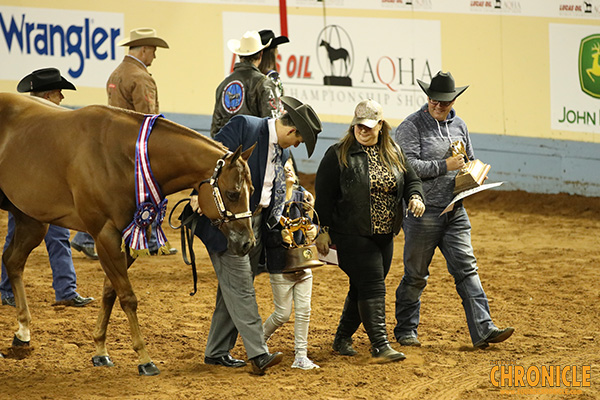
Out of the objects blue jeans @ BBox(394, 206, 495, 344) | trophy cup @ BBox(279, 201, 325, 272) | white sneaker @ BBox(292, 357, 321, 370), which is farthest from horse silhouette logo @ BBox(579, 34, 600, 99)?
white sneaker @ BBox(292, 357, 321, 370)

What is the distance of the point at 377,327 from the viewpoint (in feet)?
21.0

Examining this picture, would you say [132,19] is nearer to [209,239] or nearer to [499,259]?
[499,259]

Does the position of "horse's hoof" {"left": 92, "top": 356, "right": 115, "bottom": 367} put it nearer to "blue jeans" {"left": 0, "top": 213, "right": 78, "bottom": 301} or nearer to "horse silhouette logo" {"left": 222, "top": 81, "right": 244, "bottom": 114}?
"blue jeans" {"left": 0, "top": 213, "right": 78, "bottom": 301}

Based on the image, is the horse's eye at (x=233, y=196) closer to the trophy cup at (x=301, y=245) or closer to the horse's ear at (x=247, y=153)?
the horse's ear at (x=247, y=153)

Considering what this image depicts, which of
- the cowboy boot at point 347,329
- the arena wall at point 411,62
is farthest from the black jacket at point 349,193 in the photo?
the arena wall at point 411,62

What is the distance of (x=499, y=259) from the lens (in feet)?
34.9

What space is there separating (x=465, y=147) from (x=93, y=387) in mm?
3490

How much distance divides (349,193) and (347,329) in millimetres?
1139

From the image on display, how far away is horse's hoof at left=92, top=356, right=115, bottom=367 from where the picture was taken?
Answer: 6391 millimetres

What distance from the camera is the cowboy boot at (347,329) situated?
22.1 ft

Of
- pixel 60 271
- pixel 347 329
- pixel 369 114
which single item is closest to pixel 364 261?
pixel 347 329

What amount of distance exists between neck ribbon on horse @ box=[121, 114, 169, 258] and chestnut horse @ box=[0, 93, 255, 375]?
57 millimetres

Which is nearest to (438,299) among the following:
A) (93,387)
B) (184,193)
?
(93,387)

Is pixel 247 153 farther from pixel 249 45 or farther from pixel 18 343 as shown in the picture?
pixel 249 45
